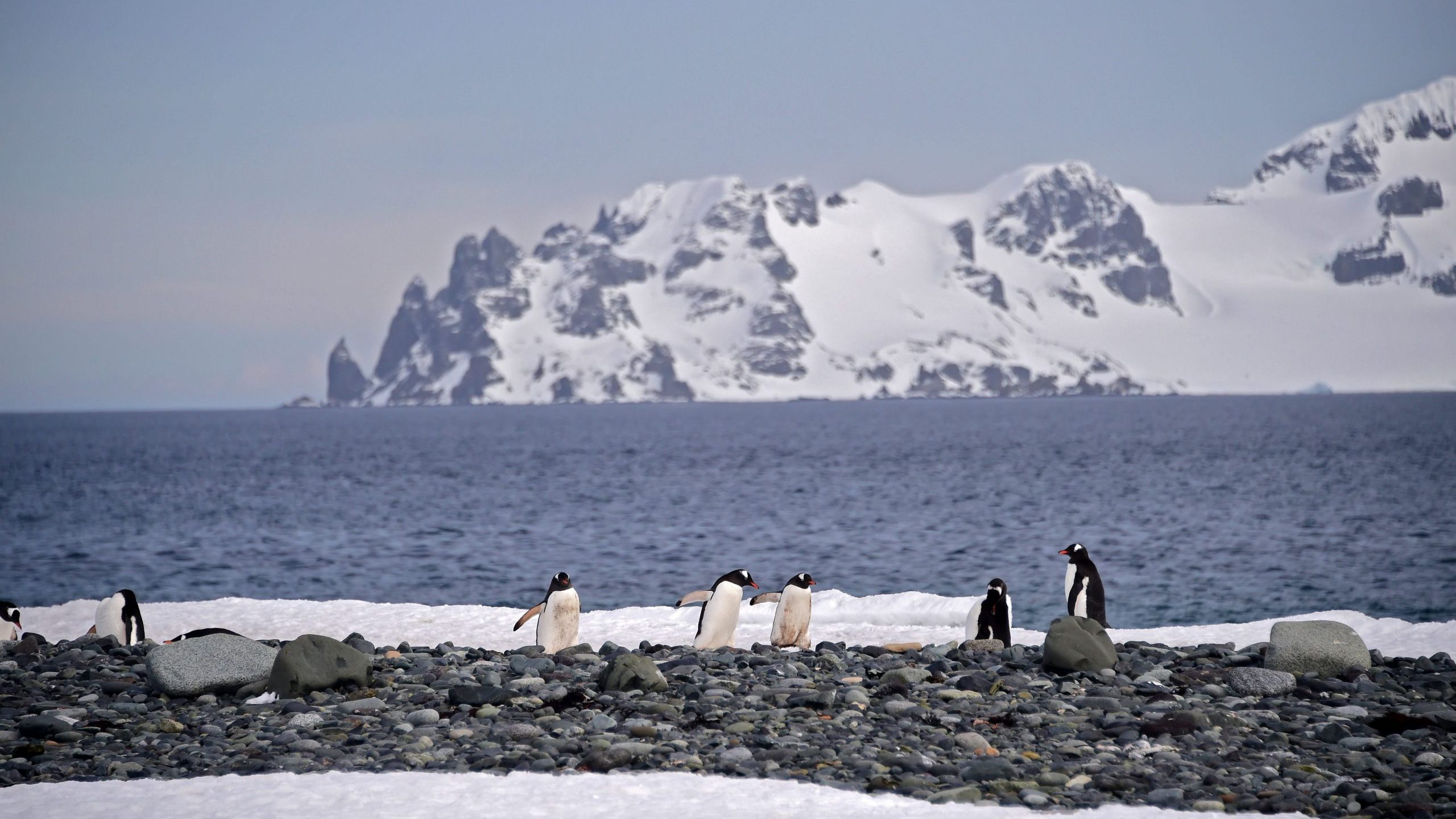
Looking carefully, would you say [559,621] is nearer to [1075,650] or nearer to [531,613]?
[531,613]

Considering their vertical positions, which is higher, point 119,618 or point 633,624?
point 119,618

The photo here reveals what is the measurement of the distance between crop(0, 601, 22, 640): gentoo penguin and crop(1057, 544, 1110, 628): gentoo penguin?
1445 centimetres

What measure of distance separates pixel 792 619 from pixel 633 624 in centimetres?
430

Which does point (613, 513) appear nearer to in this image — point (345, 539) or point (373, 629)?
point (345, 539)

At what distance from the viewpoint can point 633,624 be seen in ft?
Answer: 64.2

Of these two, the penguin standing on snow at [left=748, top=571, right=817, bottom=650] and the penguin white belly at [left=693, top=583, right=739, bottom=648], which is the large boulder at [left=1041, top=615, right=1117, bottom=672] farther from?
the penguin white belly at [left=693, top=583, right=739, bottom=648]

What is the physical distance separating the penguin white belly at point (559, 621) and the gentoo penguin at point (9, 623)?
7.27 metres

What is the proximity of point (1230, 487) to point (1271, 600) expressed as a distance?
107 ft

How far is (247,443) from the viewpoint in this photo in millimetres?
142000

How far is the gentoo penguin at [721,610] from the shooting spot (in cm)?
1609

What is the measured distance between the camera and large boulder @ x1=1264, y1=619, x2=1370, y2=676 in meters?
13.1

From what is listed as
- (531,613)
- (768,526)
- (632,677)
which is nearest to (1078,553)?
(531,613)

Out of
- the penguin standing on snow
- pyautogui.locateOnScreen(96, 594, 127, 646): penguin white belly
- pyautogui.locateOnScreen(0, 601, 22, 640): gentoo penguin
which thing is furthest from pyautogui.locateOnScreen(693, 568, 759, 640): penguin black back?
pyautogui.locateOnScreen(0, 601, 22, 640): gentoo penguin

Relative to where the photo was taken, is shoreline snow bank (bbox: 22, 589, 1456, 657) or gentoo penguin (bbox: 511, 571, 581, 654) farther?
shoreline snow bank (bbox: 22, 589, 1456, 657)
